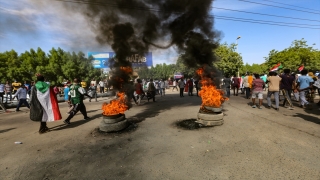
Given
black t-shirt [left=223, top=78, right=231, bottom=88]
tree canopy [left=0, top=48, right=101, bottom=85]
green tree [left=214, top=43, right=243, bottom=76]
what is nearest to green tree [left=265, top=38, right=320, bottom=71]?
green tree [left=214, top=43, right=243, bottom=76]

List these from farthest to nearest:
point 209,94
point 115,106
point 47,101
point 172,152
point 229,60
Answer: point 229,60, point 209,94, point 47,101, point 115,106, point 172,152

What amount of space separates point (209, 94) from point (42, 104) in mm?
5480

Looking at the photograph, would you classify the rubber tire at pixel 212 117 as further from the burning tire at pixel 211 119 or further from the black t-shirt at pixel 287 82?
the black t-shirt at pixel 287 82

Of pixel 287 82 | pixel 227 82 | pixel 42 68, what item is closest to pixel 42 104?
pixel 287 82

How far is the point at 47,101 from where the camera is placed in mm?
5859

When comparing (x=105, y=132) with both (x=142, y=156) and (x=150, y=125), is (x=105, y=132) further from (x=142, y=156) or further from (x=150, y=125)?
(x=142, y=156)

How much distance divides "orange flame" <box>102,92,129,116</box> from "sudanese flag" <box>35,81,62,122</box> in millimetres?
1738

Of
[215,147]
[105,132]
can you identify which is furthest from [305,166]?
[105,132]

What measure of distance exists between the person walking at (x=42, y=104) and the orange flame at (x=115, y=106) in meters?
1.76

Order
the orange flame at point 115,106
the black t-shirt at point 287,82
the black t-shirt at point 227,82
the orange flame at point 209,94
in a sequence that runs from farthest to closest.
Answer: the black t-shirt at point 227,82, the black t-shirt at point 287,82, the orange flame at point 209,94, the orange flame at point 115,106

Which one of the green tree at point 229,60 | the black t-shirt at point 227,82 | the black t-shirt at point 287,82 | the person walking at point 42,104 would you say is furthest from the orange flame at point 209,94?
the green tree at point 229,60

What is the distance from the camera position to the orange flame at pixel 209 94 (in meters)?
5.84

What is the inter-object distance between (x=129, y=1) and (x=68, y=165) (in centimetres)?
562

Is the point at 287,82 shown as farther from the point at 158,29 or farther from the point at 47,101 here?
the point at 47,101
